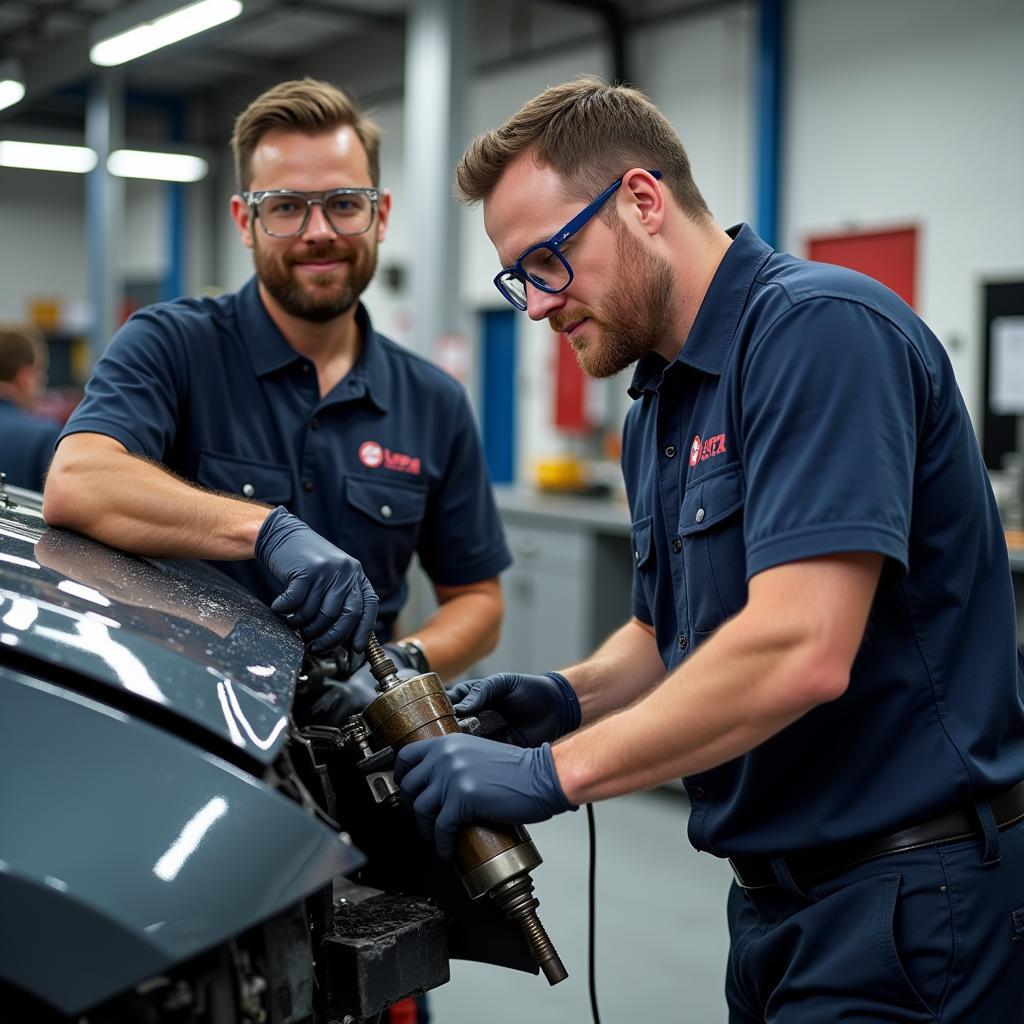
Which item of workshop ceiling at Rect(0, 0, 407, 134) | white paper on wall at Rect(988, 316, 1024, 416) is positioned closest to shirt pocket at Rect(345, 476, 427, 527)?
white paper on wall at Rect(988, 316, 1024, 416)

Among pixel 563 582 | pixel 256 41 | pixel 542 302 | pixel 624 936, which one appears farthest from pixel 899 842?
pixel 256 41

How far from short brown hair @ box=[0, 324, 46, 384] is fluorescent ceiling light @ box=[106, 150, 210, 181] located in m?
5.81

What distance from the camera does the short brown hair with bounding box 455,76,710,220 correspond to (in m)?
1.26

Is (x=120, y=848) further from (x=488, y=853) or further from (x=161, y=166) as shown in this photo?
(x=161, y=166)

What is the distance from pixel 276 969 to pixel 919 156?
16.4ft

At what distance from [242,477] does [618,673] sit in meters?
0.64

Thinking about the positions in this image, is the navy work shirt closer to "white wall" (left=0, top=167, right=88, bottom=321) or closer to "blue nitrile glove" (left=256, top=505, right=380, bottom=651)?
"blue nitrile glove" (left=256, top=505, right=380, bottom=651)

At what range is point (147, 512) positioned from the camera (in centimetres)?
149

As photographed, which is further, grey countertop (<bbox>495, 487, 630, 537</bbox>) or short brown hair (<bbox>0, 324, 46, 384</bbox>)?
grey countertop (<bbox>495, 487, 630, 537</bbox>)

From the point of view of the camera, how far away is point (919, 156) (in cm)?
514

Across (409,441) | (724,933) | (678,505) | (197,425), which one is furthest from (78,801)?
(724,933)

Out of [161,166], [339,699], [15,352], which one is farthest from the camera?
[161,166]

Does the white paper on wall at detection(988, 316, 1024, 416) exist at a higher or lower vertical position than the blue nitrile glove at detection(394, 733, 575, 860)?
higher

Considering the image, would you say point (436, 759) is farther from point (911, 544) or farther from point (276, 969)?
point (911, 544)
